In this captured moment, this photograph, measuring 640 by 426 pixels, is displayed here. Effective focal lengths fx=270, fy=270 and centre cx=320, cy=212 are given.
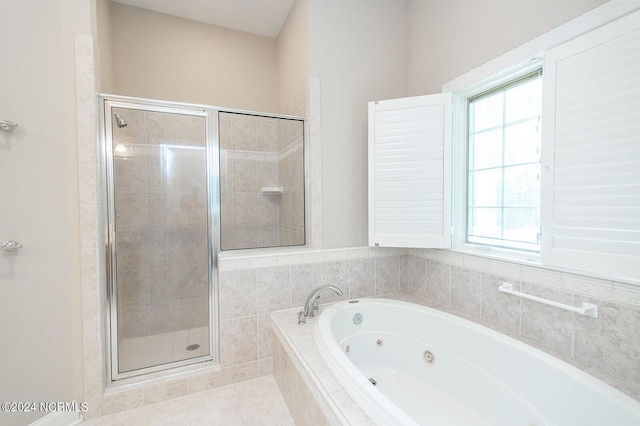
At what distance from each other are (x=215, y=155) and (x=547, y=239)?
202cm

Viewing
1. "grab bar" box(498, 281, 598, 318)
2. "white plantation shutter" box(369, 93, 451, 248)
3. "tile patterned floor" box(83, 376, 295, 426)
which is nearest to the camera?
"grab bar" box(498, 281, 598, 318)

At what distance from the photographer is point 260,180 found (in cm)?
211

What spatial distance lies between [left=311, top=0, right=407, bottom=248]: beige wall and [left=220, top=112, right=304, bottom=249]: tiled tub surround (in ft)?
0.80

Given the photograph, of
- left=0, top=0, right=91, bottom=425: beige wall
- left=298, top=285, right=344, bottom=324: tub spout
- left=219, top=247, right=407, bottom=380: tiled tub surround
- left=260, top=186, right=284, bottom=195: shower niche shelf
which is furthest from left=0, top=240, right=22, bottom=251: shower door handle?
left=298, top=285, right=344, bottom=324: tub spout

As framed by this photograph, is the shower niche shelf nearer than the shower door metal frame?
No

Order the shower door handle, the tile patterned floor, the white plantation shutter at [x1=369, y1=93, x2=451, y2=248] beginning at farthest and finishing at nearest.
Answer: the white plantation shutter at [x1=369, y1=93, x2=451, y2=248] < the tile patterned floor < the shower door handle

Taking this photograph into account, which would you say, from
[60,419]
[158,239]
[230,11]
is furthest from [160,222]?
[230,11]

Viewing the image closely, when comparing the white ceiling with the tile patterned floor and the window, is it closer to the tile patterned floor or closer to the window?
the window

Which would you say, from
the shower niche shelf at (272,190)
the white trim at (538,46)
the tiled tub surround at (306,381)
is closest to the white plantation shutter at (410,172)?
the white trim at (538,46)

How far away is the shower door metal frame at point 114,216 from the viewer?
1.63 metres

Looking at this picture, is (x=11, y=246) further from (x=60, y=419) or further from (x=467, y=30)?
(x=467, y=30)

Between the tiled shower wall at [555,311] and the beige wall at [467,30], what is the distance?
1.23m

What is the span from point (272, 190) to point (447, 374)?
1699mm

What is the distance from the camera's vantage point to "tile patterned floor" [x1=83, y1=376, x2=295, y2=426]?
5.03ft
